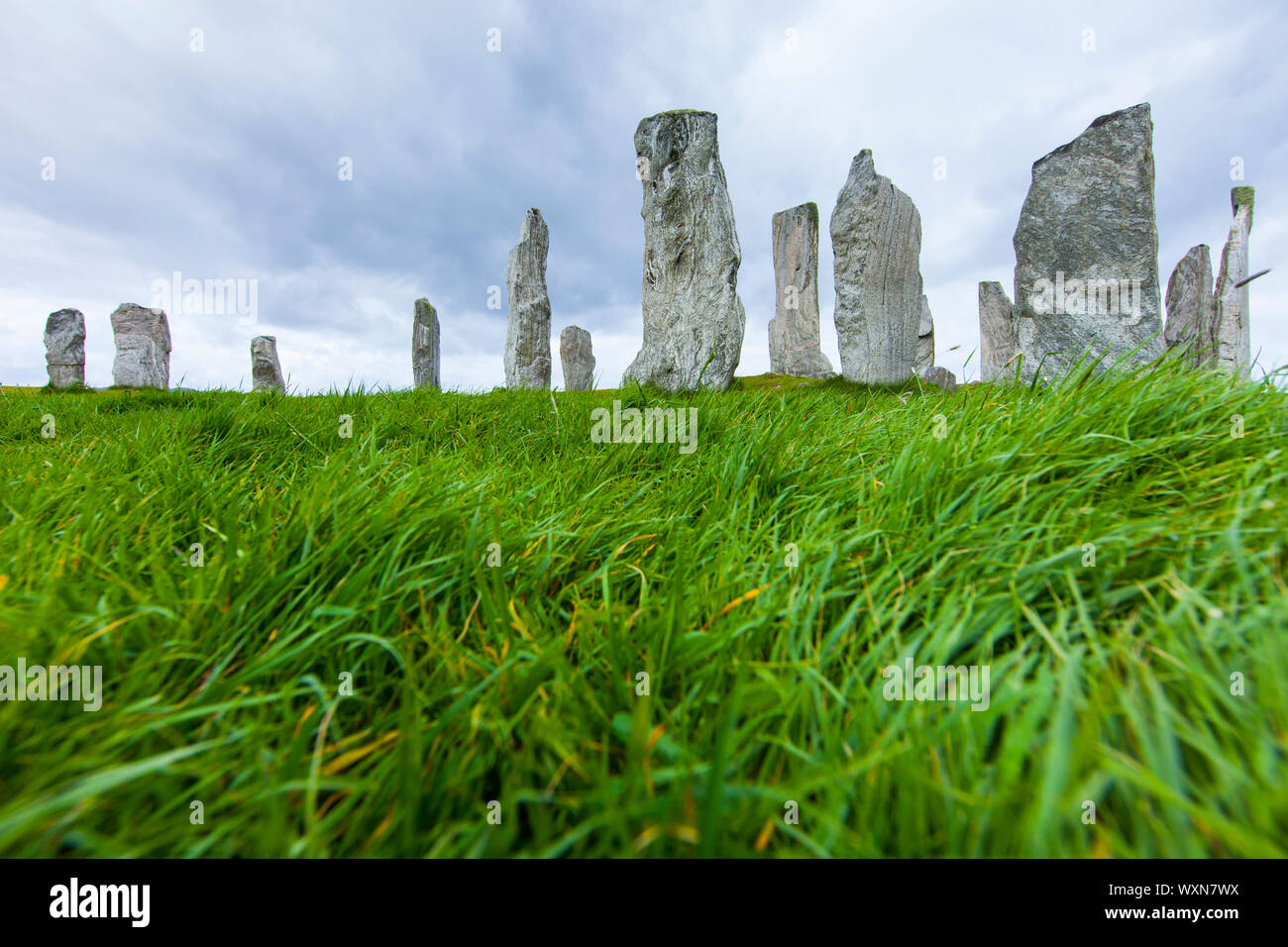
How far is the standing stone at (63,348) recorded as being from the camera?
1141cm

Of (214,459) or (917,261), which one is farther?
(917,261)

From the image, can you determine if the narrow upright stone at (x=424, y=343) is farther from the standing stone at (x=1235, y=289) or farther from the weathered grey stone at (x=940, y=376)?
the standing stone at (x=1235, y=289)

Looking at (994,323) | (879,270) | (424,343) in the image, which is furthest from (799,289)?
(424,343)

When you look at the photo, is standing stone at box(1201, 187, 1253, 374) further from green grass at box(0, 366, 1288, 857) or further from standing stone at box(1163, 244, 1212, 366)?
green grass at box(0, 366, 1288, 857)

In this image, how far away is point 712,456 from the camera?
2.30 metres

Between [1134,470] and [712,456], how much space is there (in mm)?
1389

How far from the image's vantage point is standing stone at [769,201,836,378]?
12367 millimetres

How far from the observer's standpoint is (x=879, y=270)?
7973 mm

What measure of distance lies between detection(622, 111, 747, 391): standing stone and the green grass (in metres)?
4.86

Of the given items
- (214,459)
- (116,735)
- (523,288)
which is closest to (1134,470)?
(116,735)

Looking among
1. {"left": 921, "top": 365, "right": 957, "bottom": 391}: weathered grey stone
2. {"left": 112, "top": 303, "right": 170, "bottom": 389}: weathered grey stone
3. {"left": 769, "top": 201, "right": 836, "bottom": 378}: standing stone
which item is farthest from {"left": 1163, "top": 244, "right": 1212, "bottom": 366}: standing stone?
{"left": 112, "top": 303, "right": 170, "bottom": 389}: weathered grey stone

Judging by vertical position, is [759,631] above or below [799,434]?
below

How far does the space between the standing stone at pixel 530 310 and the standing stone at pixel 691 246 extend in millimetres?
3722

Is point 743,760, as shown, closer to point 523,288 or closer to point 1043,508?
point 1043,508
